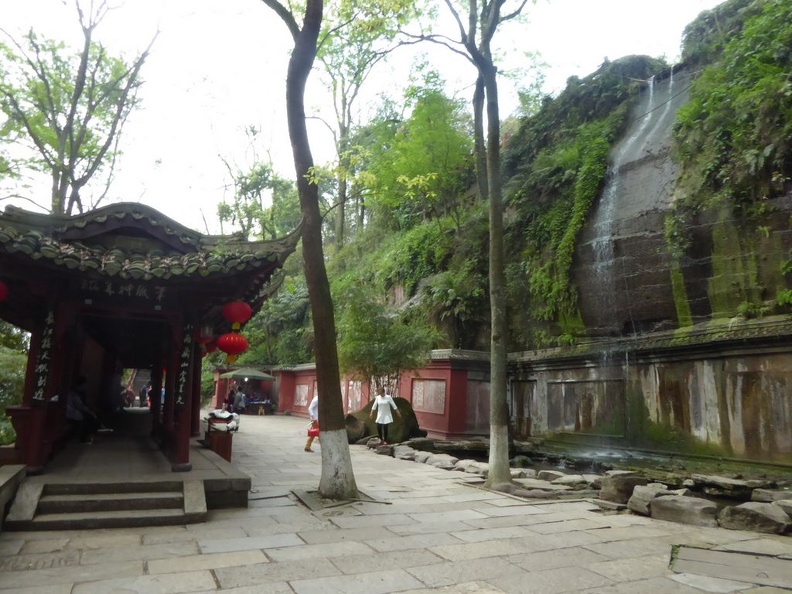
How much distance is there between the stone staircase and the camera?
554 cm

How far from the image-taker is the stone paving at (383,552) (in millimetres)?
4250

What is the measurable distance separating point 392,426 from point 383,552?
9.27 metres

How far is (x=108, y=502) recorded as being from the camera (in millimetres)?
5957

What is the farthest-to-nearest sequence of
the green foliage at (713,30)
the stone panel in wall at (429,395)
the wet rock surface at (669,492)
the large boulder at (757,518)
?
1. the green foliage at (713,30)
2. the stone panel in wall at (429,395)
3. the wet rock surface at (669,492)
4. the large boulder at (757,518)

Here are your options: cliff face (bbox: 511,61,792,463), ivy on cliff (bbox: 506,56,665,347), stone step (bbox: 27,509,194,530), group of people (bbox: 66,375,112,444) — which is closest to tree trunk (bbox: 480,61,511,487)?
stone step (bbox: 27,509,194,530)

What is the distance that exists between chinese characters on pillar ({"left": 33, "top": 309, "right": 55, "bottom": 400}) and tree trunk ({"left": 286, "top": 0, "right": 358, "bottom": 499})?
10.5ft

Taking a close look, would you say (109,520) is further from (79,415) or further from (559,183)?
(559,183)

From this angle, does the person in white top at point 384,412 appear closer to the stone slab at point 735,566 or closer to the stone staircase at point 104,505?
the stone staircase at point 104,505

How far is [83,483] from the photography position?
6156mm

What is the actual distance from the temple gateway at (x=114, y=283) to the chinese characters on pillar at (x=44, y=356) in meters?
0.01

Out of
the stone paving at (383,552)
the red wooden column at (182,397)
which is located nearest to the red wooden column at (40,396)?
the red wooden column at (182,397)

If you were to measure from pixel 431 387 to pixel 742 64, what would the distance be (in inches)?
465

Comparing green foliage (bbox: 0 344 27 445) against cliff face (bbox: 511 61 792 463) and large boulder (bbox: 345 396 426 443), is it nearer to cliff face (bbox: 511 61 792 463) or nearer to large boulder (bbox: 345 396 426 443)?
large boulder (bbox: 345 396 426 443)

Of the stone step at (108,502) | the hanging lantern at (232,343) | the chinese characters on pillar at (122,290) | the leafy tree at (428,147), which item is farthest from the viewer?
the leafy tree at (428,147)
